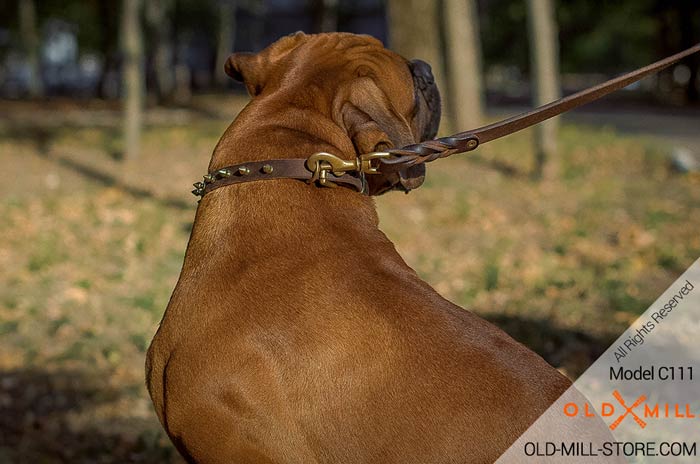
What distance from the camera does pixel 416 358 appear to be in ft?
8.11

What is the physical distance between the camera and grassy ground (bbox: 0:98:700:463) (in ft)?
17.7

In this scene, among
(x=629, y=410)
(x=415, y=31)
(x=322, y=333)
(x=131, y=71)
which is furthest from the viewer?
(x=415, y=31)

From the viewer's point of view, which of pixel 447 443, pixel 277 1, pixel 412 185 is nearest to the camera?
pixel 447 443

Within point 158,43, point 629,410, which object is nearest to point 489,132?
point 629,410

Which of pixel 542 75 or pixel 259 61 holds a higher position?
pixel 259 61

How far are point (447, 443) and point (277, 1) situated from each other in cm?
5779

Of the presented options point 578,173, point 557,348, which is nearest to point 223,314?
point 557,348

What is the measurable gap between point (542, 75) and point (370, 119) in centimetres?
979

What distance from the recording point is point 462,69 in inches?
587

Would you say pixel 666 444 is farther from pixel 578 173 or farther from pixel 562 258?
pixel 578 173

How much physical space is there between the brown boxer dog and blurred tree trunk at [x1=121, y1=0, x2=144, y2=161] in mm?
10731

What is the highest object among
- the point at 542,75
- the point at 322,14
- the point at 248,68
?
the point at 248,68

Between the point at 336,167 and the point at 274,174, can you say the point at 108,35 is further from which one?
the point at 336,167

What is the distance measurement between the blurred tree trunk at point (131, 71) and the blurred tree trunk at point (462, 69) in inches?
188
